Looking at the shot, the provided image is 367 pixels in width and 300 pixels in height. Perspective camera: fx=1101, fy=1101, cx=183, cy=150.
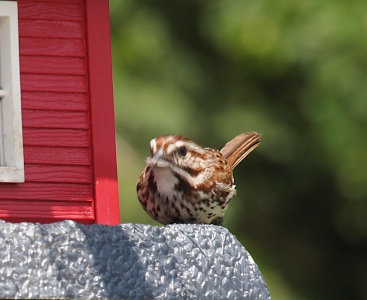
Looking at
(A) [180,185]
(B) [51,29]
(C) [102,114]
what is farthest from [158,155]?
(B) [51,29]

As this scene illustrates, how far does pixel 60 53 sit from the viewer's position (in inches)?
243

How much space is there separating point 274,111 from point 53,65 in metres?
4.56

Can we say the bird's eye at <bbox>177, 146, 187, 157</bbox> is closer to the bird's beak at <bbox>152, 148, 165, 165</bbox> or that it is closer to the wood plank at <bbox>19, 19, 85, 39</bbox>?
the bird's beak at <bbox>152, 148, 165, 165</bbox>

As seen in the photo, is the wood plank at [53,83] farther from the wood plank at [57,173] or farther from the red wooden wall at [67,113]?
the wood plank at [57,173]

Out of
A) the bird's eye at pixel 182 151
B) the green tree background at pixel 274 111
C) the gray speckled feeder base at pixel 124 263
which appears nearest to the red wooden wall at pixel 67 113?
the bird's eye at pixel 182 151

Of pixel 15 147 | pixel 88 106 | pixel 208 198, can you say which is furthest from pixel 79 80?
pixel 208 198

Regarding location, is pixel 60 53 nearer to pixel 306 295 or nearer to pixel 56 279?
pixel 56 279

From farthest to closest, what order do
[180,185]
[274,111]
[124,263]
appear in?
[274,111], [180,185], [124,263]

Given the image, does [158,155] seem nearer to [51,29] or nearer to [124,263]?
[124,263]

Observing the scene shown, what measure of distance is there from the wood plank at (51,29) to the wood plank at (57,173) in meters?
0.74

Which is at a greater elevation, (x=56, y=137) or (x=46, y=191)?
(x=56, y=137)

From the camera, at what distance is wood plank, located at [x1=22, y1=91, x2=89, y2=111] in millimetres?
6047

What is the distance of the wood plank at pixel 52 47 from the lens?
6086 mm

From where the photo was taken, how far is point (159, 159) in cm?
Answer: 555
